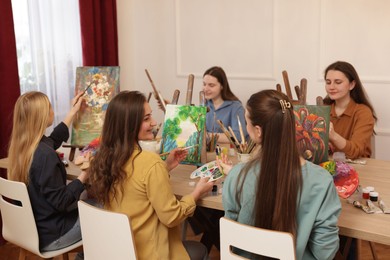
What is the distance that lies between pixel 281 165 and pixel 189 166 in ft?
3.28

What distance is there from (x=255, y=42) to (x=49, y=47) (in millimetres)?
1708

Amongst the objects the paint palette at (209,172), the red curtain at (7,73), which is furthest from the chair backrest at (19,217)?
the red curtain at (7,73)

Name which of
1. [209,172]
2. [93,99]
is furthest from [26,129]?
[209,172]

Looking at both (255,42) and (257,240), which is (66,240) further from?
(255,42)

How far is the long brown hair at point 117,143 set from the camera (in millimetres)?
1771

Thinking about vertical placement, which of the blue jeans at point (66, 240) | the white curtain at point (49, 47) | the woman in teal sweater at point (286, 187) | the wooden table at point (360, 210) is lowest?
the blue jeans at point (66, 240)

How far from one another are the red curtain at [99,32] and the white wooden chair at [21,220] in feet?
6.58

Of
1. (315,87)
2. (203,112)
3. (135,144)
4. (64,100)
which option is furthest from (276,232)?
(64,100)

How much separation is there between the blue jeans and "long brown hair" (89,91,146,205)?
0.46 metres

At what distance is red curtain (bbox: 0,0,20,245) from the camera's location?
3.21 m

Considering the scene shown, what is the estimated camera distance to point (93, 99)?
8.98 ft

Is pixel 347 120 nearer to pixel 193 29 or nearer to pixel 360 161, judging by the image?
pixel 360 161

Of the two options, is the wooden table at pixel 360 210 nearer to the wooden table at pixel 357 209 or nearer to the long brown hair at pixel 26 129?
the wooden table at pixel 357 209

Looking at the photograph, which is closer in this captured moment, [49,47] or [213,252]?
[213,252]
